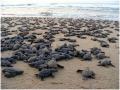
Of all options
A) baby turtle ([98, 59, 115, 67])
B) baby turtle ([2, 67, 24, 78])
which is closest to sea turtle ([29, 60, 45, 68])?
baby turtle ([2, 67, 24, 78])

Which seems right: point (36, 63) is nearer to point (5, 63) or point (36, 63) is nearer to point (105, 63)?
point (5, 63)

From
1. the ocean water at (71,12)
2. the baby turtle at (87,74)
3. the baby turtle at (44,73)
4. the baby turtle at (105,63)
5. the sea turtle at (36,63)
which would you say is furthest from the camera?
the ocean water at (71,12)

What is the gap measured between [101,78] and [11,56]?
273 centimetres

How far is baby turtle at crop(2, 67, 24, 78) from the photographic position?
22.1 feet

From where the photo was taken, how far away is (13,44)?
9508 mm

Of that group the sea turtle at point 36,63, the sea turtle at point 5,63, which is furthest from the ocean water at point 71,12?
the sea turtle at point 5,63

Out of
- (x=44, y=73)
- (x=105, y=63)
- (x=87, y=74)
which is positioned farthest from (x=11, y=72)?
(x=105, y=63)

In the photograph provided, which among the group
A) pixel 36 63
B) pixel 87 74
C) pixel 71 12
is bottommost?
pixel 87 74

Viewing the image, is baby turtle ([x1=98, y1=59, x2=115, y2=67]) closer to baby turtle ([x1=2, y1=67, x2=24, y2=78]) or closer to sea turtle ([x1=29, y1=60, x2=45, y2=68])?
sea turtle ([x1=29, y1=60, x2=45, y2=68])

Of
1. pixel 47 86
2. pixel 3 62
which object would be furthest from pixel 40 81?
pixel 3 62

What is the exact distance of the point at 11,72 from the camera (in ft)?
22.4

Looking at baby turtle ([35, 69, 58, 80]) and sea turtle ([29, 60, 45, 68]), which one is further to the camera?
sea turtle ([29, 60, 45, 68])

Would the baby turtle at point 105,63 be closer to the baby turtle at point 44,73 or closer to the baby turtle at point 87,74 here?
the baby turtle at point 87,74

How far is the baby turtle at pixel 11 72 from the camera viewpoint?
6.73 m
